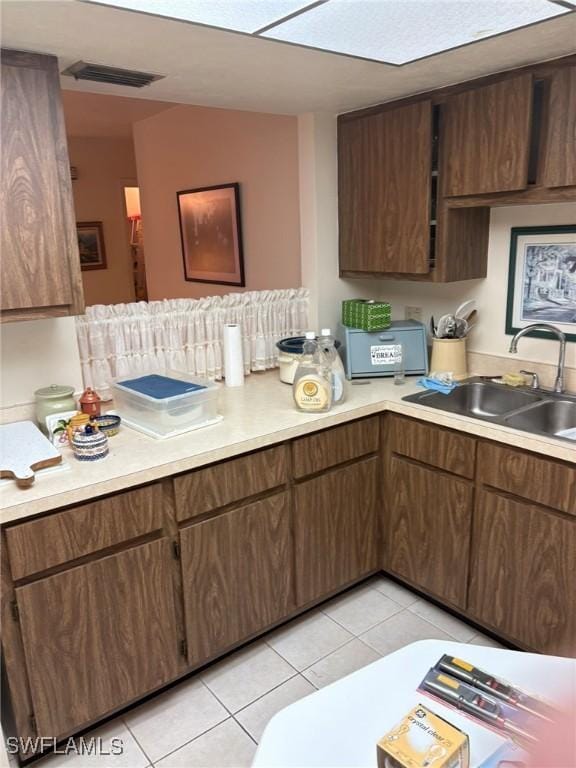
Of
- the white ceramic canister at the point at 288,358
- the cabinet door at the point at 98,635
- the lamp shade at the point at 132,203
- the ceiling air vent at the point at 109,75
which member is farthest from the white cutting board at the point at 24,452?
the lamp shade at the point at 132,203

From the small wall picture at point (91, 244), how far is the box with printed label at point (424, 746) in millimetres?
5589

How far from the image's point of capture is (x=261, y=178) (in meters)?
3.36

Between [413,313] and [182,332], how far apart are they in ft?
3.89

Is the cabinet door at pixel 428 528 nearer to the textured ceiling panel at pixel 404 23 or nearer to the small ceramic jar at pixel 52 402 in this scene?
the small ceramic jar at pixel 52 402

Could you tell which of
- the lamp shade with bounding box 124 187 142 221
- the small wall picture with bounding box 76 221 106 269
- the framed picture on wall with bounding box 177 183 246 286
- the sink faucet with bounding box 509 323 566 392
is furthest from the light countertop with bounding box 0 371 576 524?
the lamp shade with bounding box 124 187 142 221

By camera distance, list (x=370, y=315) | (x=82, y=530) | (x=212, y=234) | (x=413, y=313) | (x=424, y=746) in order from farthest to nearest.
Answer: (x=212, y=234), (x=413, y=313), (x=370, y=315), (x=82, y=530), (x=424, y=746)

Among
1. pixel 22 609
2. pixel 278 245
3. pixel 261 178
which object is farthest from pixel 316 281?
pixel 22 609

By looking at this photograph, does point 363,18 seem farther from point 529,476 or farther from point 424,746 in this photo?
point 424,746

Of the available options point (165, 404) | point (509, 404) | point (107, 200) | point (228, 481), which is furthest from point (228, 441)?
point (107, 200)

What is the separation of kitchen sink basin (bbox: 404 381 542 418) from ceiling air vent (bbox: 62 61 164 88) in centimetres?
154

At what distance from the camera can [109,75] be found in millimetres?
1963

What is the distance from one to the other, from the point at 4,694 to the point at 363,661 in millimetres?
1218

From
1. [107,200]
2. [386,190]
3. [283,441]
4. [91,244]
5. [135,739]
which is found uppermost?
[107,200]

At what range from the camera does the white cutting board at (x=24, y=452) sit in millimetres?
1603
